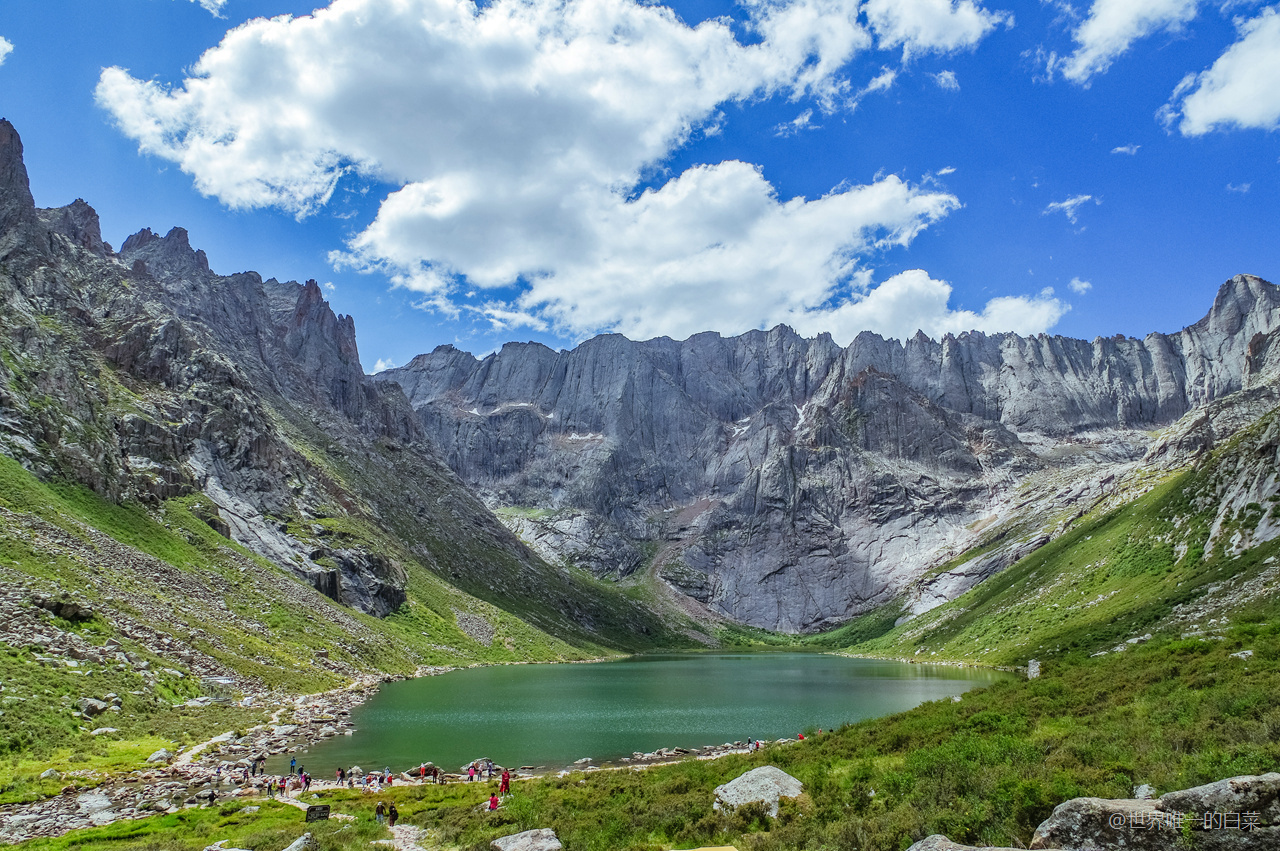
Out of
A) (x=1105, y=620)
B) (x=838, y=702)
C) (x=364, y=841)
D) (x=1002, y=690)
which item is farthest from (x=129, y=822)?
(x=1105, y=620)

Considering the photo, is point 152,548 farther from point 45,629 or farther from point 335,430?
point 335,430

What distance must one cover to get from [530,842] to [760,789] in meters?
9.30

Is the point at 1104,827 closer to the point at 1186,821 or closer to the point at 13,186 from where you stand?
the point at 1186,821

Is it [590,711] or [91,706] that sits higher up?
A: [91,706]

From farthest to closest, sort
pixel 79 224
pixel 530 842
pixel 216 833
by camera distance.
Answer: pixel 79 224 < pixel 216 833 < pixel 530 842

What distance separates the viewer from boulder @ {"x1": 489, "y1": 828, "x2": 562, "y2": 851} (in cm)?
2131

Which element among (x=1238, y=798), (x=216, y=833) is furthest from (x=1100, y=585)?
(x=216, y=833)

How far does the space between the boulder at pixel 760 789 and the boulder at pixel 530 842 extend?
658 centimetres

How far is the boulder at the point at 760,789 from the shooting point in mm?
24922

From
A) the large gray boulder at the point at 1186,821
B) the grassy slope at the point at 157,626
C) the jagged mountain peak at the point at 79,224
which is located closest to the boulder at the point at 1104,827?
the large gray boulder at the point at 1186,821

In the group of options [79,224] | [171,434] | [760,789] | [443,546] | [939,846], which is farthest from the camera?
[443,546]

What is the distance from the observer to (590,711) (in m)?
70.4

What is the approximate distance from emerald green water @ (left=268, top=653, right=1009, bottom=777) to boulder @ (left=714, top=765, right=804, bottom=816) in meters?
22.6

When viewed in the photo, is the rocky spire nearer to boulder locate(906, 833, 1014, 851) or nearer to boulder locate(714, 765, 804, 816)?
boulder locate(714, 765, 804, 816)
